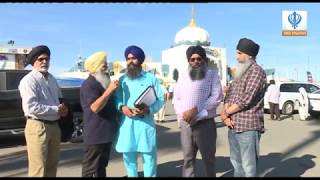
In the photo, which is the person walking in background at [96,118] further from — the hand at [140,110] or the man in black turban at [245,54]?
the man in black turban at [245,54]

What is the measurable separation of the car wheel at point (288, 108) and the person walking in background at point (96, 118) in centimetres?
1856

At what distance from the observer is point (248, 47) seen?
5.60 metres

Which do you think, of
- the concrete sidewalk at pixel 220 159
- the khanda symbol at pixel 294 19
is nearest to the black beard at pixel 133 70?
the concrete sidewalk at pixel 220 159

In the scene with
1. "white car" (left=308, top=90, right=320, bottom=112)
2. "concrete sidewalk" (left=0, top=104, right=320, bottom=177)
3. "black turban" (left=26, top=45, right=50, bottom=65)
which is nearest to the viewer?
"black turban" (left=26, top=45, right=50, bottom=65)

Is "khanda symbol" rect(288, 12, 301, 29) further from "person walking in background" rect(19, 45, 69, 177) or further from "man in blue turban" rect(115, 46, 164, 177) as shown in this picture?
"person walking in background" rect(19, 45, 69, 177)

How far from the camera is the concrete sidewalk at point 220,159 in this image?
786cm

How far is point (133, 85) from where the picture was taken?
5.66 meters

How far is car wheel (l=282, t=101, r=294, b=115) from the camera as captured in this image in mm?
23125

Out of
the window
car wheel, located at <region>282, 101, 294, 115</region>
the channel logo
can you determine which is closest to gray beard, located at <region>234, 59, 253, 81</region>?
car wheel, located at <region>282, 101, 294, 115</region>

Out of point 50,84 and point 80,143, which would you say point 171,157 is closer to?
point 80,143

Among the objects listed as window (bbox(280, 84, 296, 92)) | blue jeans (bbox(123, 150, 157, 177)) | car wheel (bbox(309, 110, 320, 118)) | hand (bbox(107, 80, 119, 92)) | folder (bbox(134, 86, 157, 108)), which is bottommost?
car wheel (bbox(309, 110, 320, 118))

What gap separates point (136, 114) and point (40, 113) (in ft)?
3.38

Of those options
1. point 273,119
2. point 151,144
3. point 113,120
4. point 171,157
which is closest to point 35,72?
point 113,120

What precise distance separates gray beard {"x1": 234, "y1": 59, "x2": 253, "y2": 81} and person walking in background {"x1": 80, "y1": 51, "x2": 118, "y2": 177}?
1422mm
